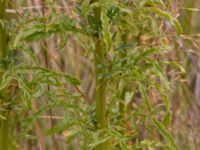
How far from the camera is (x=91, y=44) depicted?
2.35 meters

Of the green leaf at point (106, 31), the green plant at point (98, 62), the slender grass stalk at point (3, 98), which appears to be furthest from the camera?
the slender grass stalk at point (3, 98)

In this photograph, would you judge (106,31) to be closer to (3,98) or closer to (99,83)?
(99,83)

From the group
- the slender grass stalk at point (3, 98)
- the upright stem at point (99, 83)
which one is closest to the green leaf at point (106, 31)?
the upright stem at point (99, 83)

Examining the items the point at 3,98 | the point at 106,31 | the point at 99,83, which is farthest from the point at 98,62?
the point at 3,98

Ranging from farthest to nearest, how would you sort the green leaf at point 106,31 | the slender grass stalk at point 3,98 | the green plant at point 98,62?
the slender grass stalk at point 3,98 < the green plant at point 98,62 < the green leaf at point 106,31

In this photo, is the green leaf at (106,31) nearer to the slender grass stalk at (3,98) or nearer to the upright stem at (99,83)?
the upright stem at (99,83)

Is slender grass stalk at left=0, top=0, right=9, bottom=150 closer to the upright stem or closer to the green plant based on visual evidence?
the green plant

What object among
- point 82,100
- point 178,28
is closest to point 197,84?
point 82,100

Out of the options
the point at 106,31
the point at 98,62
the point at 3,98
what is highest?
the point at 106,31

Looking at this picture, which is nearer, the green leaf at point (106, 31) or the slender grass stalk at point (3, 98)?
the green leaf at point (106, 31)

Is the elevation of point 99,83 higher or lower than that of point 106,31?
lower

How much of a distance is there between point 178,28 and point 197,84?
2413 mm

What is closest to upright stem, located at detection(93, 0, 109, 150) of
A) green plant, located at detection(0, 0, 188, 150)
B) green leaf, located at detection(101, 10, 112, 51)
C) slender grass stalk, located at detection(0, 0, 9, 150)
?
green plant, located at detection(0, 0, 188, 150)

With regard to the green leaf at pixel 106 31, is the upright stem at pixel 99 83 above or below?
below
